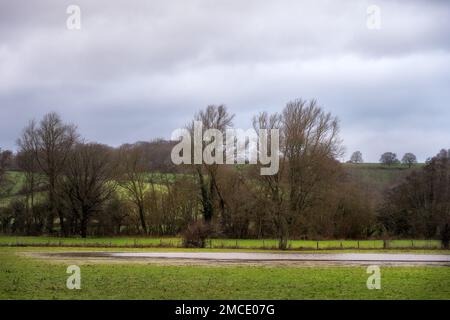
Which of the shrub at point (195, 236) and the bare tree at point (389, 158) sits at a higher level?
the bare tree at point (389, 158)

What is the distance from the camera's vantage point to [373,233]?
232 feet

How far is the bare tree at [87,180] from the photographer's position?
77.7m

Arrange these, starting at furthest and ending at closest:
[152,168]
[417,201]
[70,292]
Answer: [152,168], [417,201], [70,292]

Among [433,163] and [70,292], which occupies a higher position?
[433,163]

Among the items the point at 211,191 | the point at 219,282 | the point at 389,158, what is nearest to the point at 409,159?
the point at 389,158

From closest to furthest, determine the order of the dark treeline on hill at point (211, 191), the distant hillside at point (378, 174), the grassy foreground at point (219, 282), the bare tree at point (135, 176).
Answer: the grassy foreground at point (219, 282), the dark treeline on hill at point (211, 191), the bare tree at point (135, 176), the distant hillside at point (378, 174)

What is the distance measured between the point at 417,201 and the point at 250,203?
22629mm

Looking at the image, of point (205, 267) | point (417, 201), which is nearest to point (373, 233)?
point (417, 201)

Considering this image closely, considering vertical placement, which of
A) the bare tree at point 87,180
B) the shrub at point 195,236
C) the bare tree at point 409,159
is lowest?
the shrub at point 195,236

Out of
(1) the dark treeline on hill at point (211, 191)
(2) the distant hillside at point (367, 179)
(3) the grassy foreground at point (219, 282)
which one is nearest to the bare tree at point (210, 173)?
(1) the dark treeline on hill at point (211, 191)

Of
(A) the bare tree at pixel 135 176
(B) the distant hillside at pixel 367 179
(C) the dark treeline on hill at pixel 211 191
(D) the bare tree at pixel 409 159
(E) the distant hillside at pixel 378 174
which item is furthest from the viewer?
(D) the bare tree at pixel 409 159

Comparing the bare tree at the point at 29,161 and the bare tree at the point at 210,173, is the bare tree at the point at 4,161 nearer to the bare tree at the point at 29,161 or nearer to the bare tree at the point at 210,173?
the bare tree at the point at 29,161

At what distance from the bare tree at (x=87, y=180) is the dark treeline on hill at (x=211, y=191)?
140 mm
